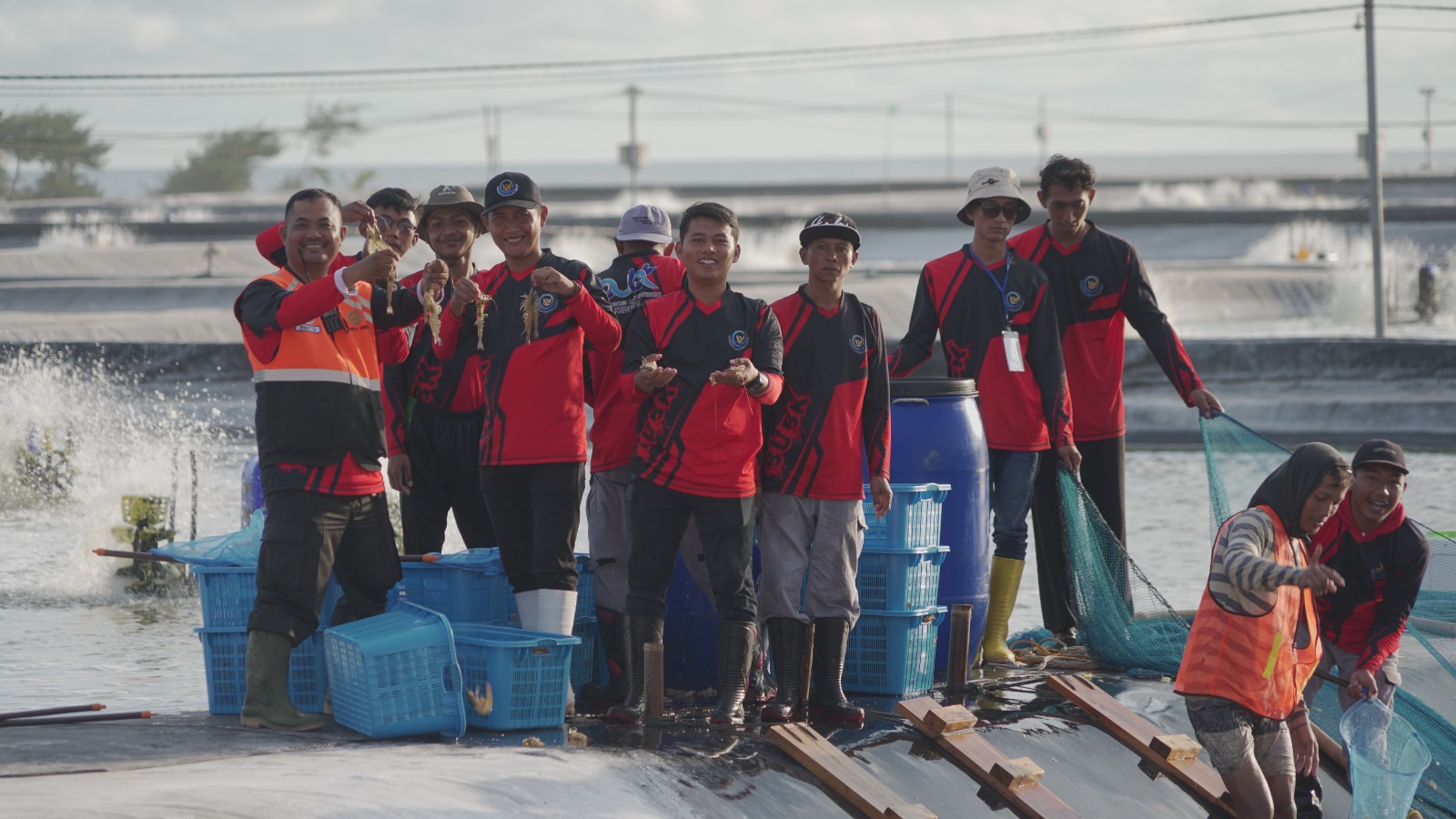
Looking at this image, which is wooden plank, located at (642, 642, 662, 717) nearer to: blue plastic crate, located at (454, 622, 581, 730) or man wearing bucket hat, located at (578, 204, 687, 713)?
blue plastic crate, located at (454, 622, 581, 730)

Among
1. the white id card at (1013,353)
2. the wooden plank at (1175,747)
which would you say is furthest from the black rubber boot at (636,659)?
the white id card at (1013,353)

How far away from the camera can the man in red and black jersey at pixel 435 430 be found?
685cm

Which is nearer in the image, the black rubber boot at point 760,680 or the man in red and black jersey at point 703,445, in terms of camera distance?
the man in red and black jersey at point 703,445

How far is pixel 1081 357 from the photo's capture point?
7.97m

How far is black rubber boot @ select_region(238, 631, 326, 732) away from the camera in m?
5.88

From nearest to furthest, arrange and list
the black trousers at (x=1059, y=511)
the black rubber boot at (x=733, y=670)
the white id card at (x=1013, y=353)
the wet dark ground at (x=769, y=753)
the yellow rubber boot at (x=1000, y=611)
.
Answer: the wet dark ground at (x=769, y=753), the black rubber boot at (x=733, y=670), the white id card at (x=1013, y=353), the yellow rubber boot at (x=1000, y=611), the black trousers at (x=1059, y=511)

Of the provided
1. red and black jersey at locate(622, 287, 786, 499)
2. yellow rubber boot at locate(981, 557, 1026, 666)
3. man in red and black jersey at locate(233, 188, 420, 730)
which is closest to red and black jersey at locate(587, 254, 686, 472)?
red and black jersey at locate(622, 287, 786, 499)

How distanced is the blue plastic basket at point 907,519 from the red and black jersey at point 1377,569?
1.46m

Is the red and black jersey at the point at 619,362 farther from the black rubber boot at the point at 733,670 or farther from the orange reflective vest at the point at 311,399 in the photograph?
the orange reflective vest at the point at 311,399

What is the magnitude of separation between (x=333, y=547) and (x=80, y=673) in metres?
2.57

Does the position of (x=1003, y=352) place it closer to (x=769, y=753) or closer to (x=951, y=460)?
(x=951, y=460)

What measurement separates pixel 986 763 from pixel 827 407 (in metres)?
1.40

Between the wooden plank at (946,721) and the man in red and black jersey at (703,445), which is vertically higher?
the man in red and black jersey at (703,445)

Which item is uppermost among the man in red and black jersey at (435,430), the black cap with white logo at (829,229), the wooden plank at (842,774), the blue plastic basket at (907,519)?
the black cap with white logo at (829,229)
